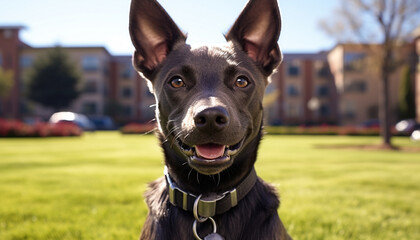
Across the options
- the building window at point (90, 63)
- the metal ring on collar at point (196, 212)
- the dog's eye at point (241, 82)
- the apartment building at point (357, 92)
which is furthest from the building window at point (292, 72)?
the metal ring on collar at point (196, 212)

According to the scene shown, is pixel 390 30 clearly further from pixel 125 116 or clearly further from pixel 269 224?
pixel 125 116

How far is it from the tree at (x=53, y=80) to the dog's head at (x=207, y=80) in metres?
47.9

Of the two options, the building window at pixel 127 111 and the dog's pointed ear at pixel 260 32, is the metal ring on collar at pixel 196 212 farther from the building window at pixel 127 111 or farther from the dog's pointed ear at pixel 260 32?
the building window at pixel 127 111

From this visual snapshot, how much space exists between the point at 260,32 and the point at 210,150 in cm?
113

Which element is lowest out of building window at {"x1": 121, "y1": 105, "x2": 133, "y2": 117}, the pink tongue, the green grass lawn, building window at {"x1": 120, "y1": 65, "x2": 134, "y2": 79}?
building window at {"x1": 121, "y1": 105, "x2": 133, "y2": 117}

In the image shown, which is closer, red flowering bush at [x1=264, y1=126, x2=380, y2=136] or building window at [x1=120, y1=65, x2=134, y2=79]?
red flowering bush at [x1=264, y1=126, x2=380, y2=136]

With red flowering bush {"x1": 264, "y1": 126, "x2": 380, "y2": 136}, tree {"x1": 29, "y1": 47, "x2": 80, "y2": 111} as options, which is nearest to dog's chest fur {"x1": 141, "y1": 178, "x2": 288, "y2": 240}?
red flowering bush {"x1": 264, "y1": 126, "x2": 380, "y2": 136}

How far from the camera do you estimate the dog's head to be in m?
2.17

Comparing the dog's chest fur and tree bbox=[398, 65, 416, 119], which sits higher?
the dog's chest fur

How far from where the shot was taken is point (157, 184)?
9.07 feet

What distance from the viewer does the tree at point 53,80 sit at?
4638cm

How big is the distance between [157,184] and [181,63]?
3.26 feet

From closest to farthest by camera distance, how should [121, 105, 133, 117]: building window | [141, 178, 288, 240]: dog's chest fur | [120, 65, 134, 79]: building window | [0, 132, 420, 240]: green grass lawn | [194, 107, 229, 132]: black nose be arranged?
[194, 107, 229, 132]: black nose < [141, 178, 288, 240]: dog's chest fur < [0, 132, 420, 240]: green grass lawn < [120, 65, 134, 79]: building window < [121, 105, 133, 117]: building window

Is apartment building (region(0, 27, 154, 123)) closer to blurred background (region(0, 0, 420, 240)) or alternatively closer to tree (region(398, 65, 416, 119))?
blurred background (region(0, 0, 420, 240))
